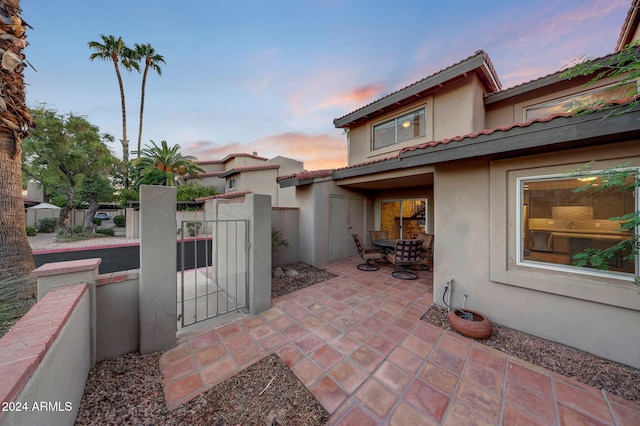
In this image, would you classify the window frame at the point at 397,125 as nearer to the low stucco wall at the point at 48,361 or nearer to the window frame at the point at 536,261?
the window frame at the point at 536,261

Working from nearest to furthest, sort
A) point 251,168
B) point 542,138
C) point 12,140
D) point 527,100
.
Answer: point 542,138 < point 12,140 < point 527,100 < point 251,168

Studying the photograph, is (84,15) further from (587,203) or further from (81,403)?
(587,203)

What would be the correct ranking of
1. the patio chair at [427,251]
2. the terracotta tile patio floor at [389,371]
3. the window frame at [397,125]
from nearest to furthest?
1. the terracotta tile patio floor at [389,371]
2. the patio chair at [427,251]
3. the window frame at [397,125]

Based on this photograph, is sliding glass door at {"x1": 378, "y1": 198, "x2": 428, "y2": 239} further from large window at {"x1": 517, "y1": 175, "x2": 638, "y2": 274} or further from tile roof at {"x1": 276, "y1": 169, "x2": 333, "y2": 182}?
large window at {"x1": 517, "y1": 175, "x2": 638, "y2": 274}

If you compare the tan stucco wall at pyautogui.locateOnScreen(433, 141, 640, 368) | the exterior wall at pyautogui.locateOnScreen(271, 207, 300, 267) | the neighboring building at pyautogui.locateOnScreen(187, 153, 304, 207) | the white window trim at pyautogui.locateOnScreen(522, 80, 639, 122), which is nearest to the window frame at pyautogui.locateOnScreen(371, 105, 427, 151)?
the white window trim at pyautogui.locateOnScreen(522, 80, 639, 122)

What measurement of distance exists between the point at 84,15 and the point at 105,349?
10.2 m

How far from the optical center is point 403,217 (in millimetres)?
8742

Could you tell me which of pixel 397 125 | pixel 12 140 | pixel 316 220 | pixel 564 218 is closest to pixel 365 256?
pixel 316 220

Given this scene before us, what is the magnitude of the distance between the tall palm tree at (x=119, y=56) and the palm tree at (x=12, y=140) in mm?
18089

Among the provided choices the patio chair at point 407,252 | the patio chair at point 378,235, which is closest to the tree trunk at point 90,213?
the patio chair at point 378,235

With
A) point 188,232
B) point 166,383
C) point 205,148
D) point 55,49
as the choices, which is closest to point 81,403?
point 166,383

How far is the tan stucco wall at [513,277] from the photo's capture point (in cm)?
279

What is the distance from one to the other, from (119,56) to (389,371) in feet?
86.9

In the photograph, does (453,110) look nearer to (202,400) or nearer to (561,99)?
(561,99)
